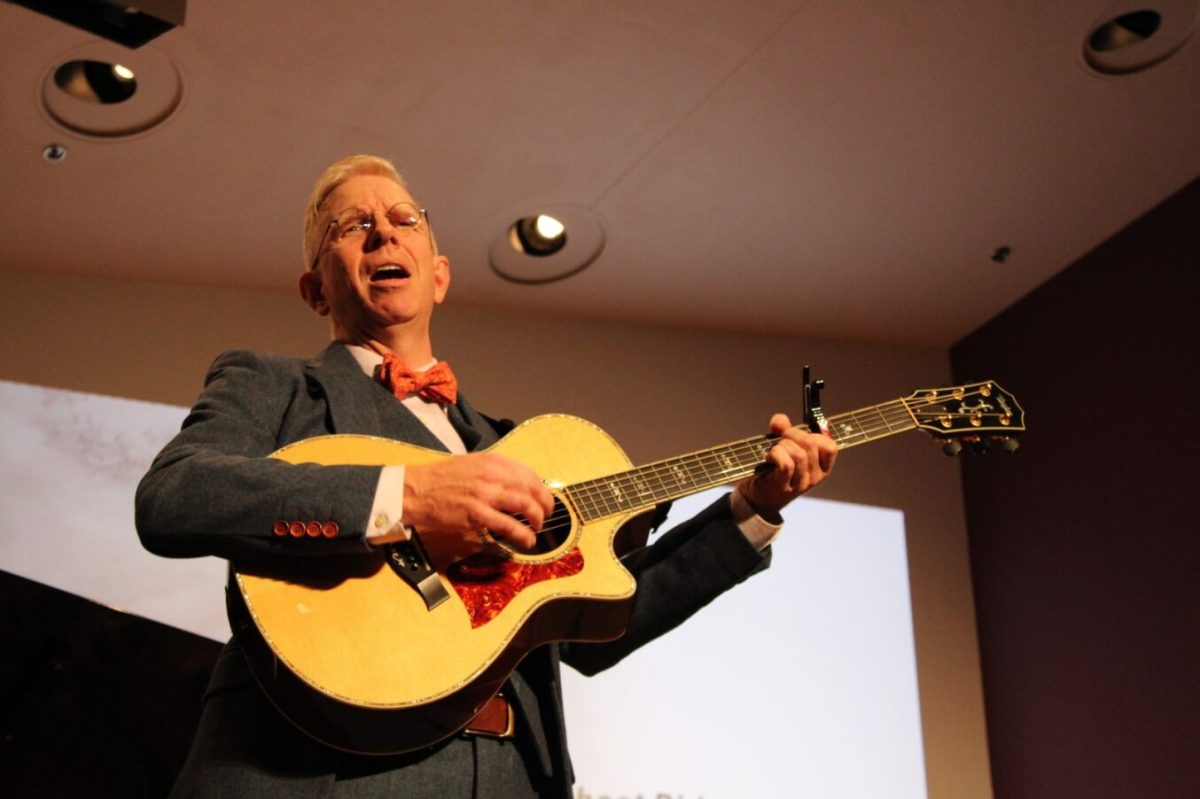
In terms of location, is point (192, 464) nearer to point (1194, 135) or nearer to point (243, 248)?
point (243, 248)

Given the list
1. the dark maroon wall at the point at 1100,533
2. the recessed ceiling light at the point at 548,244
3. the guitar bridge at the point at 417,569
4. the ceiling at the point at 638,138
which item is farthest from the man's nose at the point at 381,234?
the dark maroon wall at the point at 1100,533

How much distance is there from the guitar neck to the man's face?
1.42 ft

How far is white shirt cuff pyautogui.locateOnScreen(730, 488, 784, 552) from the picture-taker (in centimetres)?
179

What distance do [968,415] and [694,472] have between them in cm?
54

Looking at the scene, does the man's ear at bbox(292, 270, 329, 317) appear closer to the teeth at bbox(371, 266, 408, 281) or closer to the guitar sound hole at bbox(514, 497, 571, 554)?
the teeth at bbox(371, 266, 408, 281)

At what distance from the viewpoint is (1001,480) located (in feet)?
12.9

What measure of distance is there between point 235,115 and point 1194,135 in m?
2.58

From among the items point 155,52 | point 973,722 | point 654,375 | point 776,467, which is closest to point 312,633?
point 776,467

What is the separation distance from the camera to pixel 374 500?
1350 mm

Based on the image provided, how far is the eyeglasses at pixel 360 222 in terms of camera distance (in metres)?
1.91

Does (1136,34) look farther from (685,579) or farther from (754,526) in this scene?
(685,579)

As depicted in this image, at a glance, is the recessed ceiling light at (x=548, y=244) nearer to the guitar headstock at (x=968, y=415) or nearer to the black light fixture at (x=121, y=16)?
the guitar headstock at (x=968, y=415)

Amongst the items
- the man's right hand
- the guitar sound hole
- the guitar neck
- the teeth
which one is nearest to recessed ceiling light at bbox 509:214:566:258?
the teeth

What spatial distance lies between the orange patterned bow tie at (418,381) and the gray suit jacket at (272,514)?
27mm
